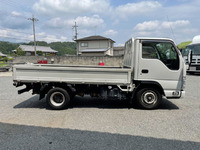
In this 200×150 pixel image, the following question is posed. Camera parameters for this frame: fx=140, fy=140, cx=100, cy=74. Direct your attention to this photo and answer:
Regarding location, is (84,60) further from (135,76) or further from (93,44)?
(93,44)

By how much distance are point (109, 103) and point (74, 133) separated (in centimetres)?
247

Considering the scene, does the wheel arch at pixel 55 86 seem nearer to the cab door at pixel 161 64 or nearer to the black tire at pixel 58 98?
the black tire at pixel 58 98

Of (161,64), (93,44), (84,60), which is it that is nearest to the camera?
(161,64)

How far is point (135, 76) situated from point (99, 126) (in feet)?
6.54

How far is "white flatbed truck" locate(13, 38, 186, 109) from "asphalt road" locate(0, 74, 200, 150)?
21.9 inches

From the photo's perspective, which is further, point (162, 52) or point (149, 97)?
point (149, 97)

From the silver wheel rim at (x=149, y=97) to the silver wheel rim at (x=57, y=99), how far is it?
2768mm

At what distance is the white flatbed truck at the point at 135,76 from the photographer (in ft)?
14.8

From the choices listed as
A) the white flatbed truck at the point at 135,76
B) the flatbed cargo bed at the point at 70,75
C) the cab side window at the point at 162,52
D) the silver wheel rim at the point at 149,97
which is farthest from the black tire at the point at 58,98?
the cab side window at the point at 162,52

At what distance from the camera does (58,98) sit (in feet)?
15.7

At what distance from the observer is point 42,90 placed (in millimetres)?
4707

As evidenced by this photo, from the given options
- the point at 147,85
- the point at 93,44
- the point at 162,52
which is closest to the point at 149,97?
the point at 147,85

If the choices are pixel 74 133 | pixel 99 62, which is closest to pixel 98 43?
pixel 99 62

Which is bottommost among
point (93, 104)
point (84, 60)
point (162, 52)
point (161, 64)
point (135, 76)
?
point (93, 104)
